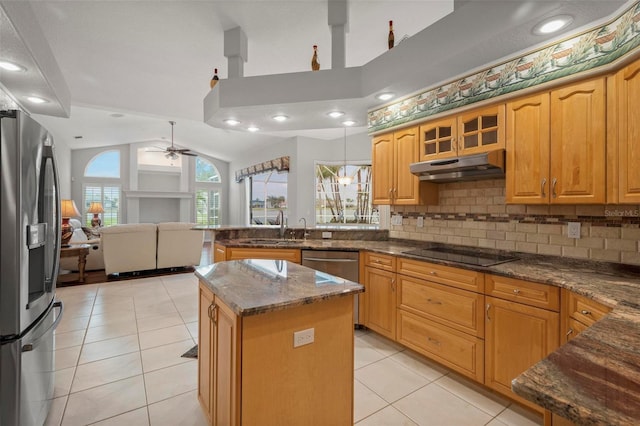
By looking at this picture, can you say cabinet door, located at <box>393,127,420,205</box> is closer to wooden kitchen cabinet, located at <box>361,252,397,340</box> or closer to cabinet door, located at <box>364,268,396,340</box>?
wooden kitchen cabinet, located at <box>361,252,397,340</box>

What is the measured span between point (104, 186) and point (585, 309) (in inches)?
455

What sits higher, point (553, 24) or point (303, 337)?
point (553, 24)

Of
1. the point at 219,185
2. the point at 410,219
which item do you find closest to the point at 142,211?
the point at 219,185

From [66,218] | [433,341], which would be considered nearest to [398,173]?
[433,341]

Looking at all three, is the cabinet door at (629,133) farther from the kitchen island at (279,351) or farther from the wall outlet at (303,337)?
the wall outlet at (303,337)


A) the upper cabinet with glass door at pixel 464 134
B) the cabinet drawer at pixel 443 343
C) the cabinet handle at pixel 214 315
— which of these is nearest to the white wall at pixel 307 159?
the upper cabinet with glass door at pixel 464 134

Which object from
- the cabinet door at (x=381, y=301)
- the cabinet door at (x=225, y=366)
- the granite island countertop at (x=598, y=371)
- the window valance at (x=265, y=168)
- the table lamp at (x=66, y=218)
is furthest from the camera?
the window valance at (x=265, y=168)

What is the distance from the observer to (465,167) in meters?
2.42

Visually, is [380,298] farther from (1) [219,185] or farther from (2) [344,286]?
(1) [219,185]

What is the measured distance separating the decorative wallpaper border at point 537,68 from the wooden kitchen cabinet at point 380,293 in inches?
57.4

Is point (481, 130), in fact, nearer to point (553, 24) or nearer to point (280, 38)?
point (553, 24)

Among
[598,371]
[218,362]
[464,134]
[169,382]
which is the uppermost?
[464,134]

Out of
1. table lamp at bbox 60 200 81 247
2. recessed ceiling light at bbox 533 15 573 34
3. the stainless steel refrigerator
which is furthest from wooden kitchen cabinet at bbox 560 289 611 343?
table lamp at bbox 60 200 81 247

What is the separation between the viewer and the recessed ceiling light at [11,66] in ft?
7.08
